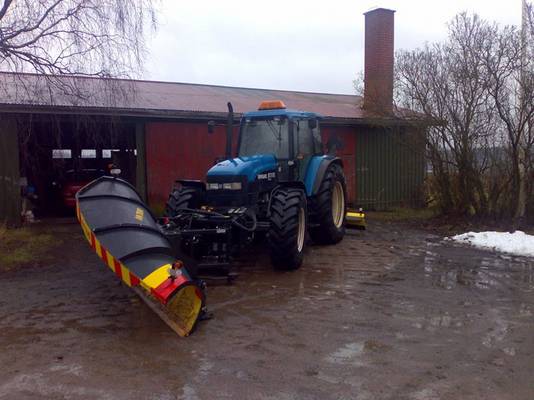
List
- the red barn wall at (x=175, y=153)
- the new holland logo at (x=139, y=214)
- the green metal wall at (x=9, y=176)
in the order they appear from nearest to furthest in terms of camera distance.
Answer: the new holland logo at (x=139, y=214) < the green metal wall at (x=9, y=176) < the red barn wall at (x=175, y=153)

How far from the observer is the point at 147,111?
471 inches

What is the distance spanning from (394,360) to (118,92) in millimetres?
7842

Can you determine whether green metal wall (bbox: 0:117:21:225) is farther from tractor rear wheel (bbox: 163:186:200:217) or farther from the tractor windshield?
the tractor windshield

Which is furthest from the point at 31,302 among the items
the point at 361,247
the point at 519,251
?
→ the point at 519,251

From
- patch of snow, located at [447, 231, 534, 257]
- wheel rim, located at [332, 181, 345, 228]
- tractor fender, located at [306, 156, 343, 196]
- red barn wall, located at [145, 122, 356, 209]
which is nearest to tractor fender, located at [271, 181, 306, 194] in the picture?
tractor fender, located at [306, 156, 343, 196]

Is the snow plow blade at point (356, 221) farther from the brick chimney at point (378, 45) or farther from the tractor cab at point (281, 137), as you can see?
the brick chimney at point (378, 45)

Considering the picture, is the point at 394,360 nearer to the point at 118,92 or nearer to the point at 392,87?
the point at 118,92

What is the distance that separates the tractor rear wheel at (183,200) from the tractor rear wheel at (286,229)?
1319 mm

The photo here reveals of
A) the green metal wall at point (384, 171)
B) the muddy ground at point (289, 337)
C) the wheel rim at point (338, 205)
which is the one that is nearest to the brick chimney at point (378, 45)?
the green metal wall at point (384, 171)

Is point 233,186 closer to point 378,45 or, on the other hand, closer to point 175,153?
point 175,153

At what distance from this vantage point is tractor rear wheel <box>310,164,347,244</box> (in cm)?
936

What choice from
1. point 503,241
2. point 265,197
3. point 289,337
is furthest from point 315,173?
point 289,337

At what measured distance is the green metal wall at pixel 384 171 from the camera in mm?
16047

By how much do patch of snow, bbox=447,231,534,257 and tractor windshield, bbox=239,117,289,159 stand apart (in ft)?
13.3
